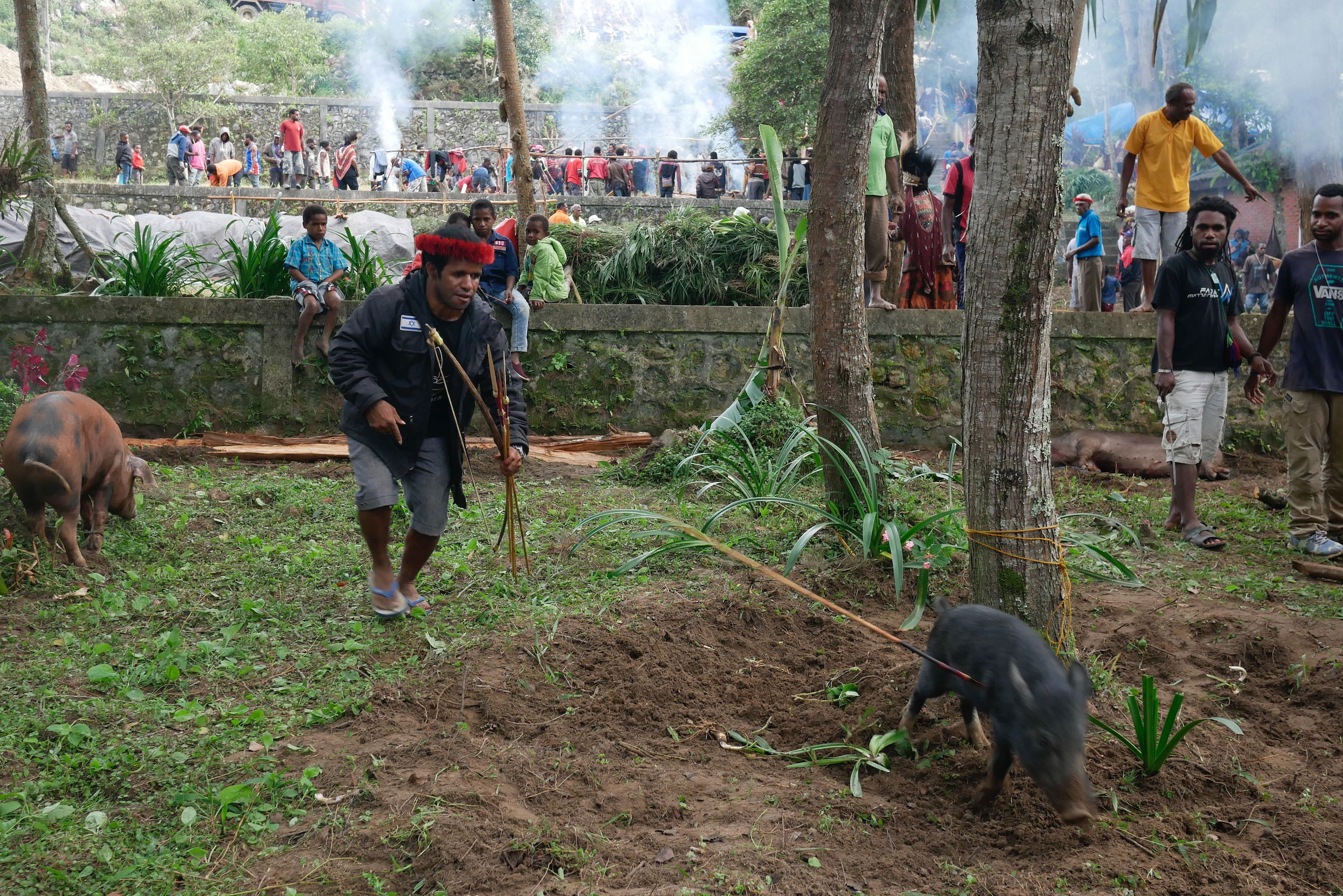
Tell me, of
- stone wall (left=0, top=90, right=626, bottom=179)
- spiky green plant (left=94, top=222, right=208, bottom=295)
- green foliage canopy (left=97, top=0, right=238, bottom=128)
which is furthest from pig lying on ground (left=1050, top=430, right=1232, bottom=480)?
green foliage canopy (left=97, top=0, right=238, bottom=128)

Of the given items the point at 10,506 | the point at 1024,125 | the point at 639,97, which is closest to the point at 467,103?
the point at 639,97

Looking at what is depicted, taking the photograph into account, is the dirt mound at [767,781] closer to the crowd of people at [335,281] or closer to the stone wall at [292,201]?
the crowd of people at [335,281]

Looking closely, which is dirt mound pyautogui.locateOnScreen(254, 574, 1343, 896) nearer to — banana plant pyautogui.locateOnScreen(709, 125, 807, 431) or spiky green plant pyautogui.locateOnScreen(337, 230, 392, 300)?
banana plant pyautogui.locateOnScreen(709, 125, 807, 431)

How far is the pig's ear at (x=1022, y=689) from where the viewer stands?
8.95ft

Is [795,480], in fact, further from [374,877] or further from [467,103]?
[467,103]

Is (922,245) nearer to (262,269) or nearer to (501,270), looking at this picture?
(501,270)

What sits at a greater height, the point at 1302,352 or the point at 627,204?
the point at 627,204

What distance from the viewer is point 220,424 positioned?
28.6 ft

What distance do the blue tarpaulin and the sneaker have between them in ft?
107

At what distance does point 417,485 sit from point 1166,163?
7062 millimetres

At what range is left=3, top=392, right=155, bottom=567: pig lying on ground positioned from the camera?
5016 mm

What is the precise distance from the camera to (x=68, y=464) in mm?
5109

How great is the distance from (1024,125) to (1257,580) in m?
3.26

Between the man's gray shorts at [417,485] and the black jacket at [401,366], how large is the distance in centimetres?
4
